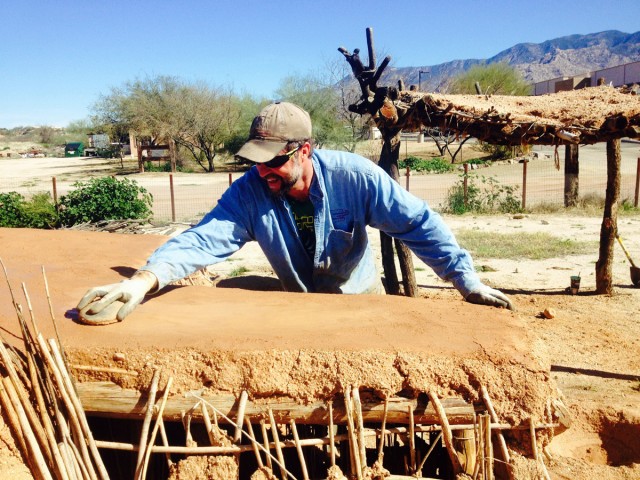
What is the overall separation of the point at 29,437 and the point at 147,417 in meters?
0.38

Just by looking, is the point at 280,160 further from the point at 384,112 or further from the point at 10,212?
the point at 10,212

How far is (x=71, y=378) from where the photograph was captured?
2.07m

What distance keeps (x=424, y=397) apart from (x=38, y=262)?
2543 millimetres

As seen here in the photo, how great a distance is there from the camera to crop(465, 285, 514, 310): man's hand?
2.83m

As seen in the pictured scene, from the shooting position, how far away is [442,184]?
64.2ft

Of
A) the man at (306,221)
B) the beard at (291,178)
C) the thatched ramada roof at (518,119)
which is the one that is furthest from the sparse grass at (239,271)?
the beard at (291,178)

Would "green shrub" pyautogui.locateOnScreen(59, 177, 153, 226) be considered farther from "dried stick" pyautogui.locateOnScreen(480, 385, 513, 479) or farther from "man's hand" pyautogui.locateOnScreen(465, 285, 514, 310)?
"dried stick" pyautogui.locateOnScreen(480, 385, 513, 479)

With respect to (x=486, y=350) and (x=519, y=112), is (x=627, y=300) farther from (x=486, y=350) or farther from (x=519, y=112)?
(x=486, y=350)

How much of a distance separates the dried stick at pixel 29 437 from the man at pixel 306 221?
2.58 ft

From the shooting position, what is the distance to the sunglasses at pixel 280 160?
303 centimetres

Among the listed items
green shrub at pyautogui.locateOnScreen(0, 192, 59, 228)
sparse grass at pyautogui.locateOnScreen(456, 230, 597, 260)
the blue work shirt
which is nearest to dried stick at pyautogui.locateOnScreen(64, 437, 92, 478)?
the blue work shirt

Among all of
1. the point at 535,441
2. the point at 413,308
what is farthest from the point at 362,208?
the point at 535,441

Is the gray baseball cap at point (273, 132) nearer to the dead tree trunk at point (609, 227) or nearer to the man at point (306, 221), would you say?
the man at point (306, 221)

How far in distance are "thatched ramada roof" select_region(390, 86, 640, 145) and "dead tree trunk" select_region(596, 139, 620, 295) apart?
3.46 ft
